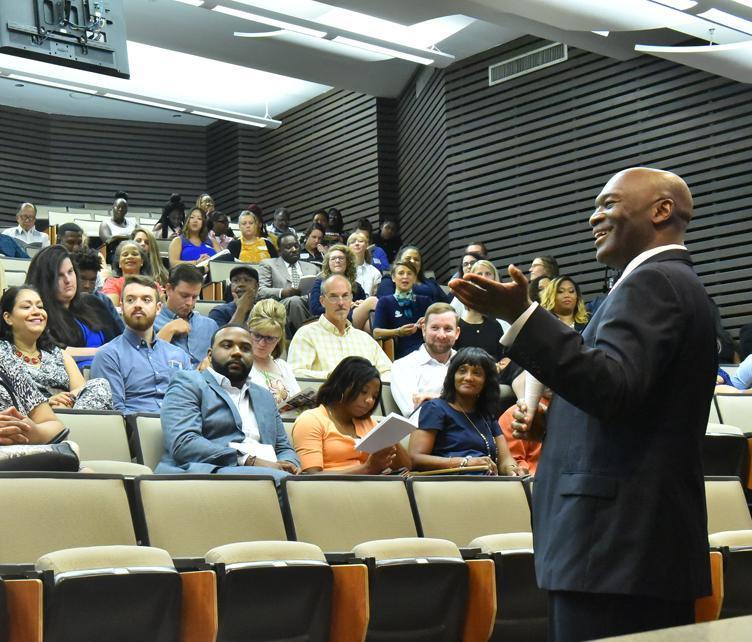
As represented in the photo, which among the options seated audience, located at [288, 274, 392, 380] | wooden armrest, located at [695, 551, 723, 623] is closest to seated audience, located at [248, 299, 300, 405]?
seated audience, located at [288, 274, 392, 380]

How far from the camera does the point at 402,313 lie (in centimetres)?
623

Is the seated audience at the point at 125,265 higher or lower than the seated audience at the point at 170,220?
lower

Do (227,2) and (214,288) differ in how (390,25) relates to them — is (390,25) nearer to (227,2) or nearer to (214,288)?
(227,2)

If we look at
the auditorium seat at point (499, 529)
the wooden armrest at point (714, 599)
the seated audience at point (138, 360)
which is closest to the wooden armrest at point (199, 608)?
the auditorium seat at point (499, 529)

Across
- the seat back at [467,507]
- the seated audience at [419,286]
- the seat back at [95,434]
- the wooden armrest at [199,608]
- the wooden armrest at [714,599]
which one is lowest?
the wooden armrest at [714,599]

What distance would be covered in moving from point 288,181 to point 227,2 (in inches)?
204

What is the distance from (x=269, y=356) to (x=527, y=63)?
5905mm

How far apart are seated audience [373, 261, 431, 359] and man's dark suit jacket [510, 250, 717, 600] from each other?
435 cm

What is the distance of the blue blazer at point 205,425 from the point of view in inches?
141

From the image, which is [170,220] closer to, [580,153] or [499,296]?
[580,153]

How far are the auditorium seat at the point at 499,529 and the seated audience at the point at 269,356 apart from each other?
129cm

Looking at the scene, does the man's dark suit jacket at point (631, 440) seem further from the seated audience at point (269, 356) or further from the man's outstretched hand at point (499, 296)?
the seated audience at point (269, 356)

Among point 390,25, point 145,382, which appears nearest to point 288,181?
point 390,25

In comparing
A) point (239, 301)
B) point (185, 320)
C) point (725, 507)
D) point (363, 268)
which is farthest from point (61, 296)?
point (363, 268)
